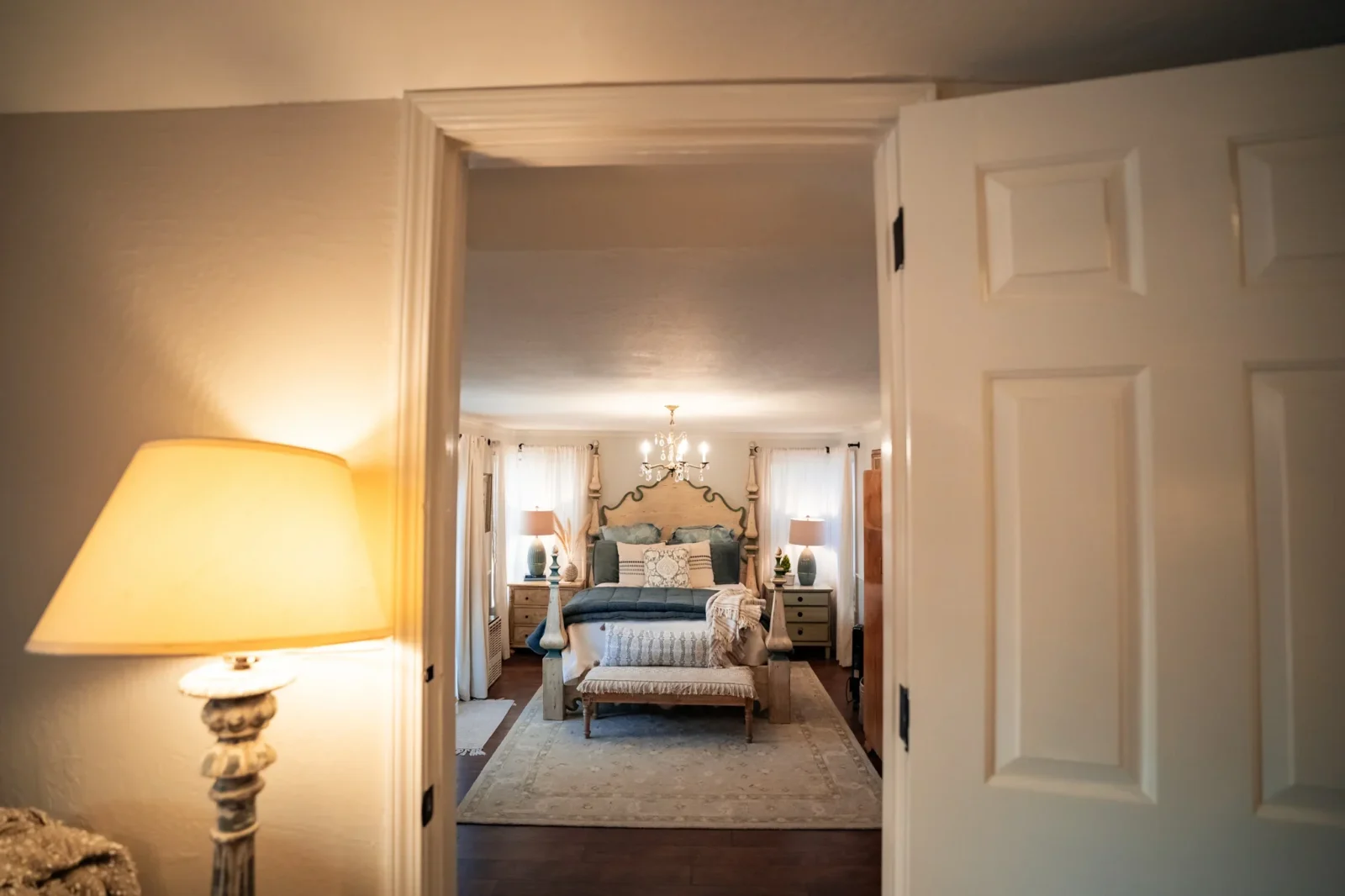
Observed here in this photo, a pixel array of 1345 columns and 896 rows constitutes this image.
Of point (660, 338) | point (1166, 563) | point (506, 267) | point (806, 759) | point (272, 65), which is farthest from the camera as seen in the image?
point (806, 759)

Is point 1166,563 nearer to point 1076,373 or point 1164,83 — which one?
point 1076,373

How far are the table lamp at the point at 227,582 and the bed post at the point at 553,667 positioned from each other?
3.65m

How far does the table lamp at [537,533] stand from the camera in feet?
20.3

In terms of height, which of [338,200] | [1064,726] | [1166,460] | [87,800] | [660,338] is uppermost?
[660,338]

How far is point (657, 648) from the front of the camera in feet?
14.0

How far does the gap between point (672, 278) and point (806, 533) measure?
15.8 feet

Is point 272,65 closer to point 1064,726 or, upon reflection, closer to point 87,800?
point 87,800

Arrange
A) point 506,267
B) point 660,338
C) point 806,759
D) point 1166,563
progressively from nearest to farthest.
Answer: point 1166,563
point 506,267
point 660,338
point 806,759

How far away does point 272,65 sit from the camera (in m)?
0.96

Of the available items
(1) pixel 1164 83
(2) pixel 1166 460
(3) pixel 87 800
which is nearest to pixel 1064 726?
(2) pixel 1166 460

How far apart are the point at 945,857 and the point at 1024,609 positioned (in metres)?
0.38

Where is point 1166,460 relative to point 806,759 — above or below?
above

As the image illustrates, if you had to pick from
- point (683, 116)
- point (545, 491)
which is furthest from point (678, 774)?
point (545, 491)

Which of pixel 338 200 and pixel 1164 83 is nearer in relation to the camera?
pixel 1164 83
